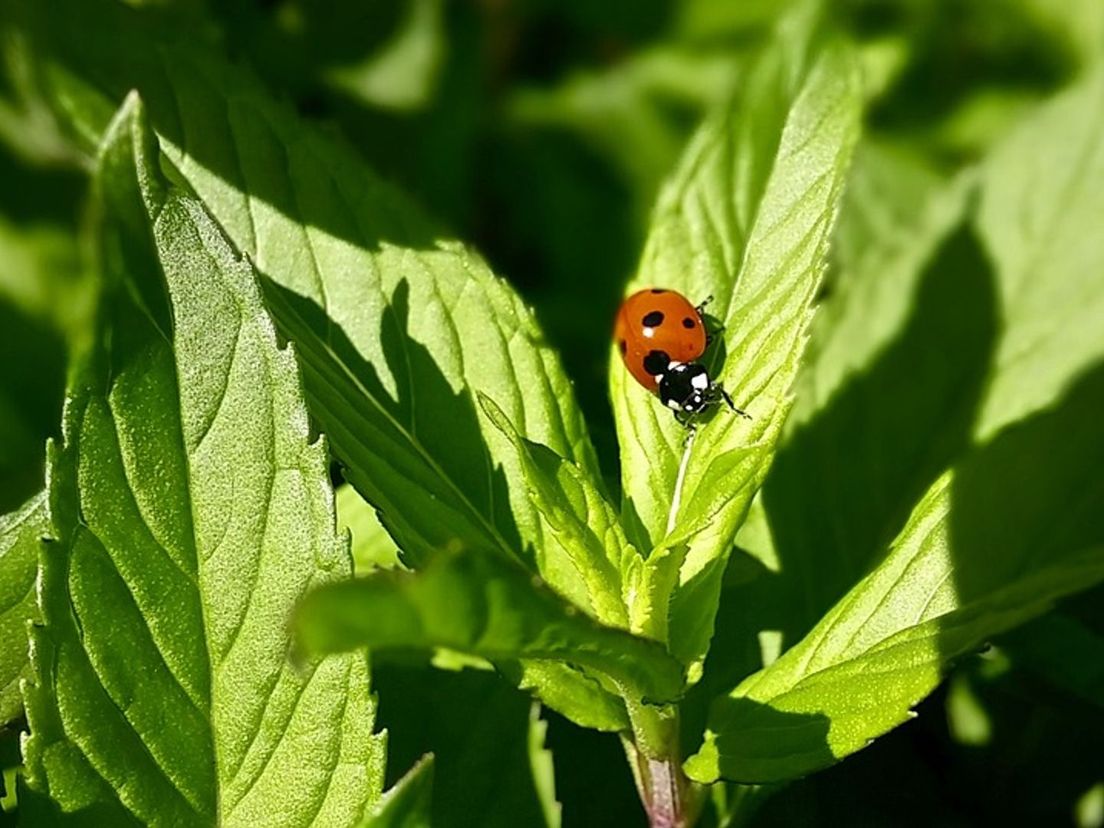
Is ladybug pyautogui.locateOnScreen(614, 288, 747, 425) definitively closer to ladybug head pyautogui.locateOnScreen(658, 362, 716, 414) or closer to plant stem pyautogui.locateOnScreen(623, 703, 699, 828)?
ladybug head pyautogui.locateOnScreen(658, 362, 716, 414)

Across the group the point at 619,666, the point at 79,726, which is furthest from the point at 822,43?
the point at 79,726

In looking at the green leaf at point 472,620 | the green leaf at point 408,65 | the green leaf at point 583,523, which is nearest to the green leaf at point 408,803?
the green leaf at point 472,620

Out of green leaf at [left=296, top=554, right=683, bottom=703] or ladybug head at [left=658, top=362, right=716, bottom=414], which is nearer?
green leaf at [left=296, top=554, right=683, bottom=703]

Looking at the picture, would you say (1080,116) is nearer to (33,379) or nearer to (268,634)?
(268,634)

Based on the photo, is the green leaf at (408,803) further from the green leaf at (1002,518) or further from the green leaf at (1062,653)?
the green leaf at (1062,653)

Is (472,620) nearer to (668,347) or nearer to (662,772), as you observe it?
(662,772)

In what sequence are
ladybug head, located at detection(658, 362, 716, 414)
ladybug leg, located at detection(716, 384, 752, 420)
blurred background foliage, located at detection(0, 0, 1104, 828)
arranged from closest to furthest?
ladybug leg, located at detection(716, 384, 752, 420) → ladybug head, located at detection(658, 362, 716, 414) → blurred background foliage, located at detection(0, 0, 1104, 828)

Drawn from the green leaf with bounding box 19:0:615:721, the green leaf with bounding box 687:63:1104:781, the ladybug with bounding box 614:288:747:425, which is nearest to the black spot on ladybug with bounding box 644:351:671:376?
the ladybug with bounding box 614:288:747:425
